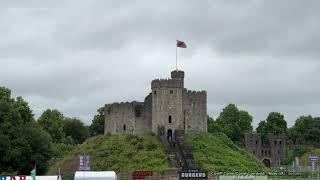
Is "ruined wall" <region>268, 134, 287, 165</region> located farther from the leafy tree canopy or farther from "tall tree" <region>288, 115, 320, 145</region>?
"tall tree" <region>288, 115, 320, 145</region>

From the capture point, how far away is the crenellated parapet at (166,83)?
85625mm

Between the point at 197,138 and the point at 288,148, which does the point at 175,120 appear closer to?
the point at 197,138

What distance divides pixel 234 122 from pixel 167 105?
66.8m

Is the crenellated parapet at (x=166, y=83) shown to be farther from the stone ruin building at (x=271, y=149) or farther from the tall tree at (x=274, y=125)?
the tall tree at (x=274, y=125)

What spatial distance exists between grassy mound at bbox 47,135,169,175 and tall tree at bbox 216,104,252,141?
63.6m

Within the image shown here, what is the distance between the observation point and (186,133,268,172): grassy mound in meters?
77.3

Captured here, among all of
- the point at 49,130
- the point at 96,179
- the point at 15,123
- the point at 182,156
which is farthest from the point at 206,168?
the point at 49,130

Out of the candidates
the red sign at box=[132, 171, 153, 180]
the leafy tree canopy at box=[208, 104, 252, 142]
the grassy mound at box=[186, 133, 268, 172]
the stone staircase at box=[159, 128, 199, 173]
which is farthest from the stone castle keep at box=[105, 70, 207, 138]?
the leafy tree canopy at box=[208, 104, 252, 142]

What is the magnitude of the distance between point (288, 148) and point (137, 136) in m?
68.8

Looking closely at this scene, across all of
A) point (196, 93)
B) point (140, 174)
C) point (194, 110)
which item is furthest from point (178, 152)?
point (140, 174)

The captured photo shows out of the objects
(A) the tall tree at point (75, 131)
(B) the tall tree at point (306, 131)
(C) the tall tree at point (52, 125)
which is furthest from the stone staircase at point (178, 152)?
(B) the tall tree at point (306, 131)

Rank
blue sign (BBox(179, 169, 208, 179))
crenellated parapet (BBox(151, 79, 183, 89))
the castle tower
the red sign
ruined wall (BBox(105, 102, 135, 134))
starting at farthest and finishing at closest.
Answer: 1. ruined wall (BBox(105, 102, 135, 134))
2. crenellated parapet (BBox(151, 79, 183, 89))
3. the castle tower
4. the red sign
5. blue sign (BBox(179, 169, 208, 179))

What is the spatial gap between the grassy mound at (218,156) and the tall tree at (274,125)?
67.2 meters

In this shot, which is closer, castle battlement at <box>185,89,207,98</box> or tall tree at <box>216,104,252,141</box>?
castle battlement at <box>185,89,207,98</box>
